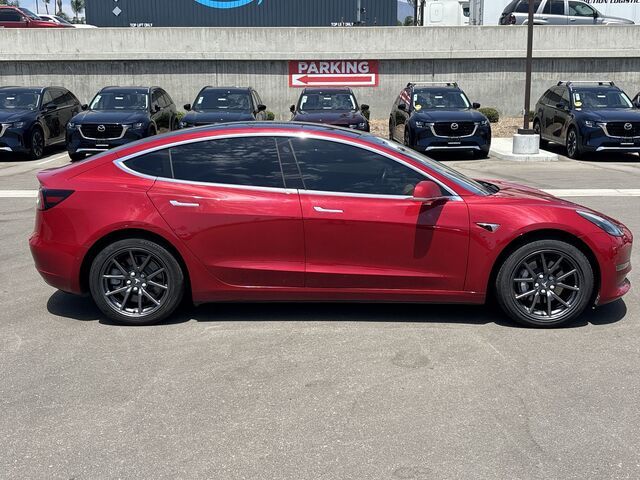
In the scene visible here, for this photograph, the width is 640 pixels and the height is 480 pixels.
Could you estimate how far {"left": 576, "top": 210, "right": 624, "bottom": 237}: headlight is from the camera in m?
5.42

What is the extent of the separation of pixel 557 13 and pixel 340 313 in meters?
26.4

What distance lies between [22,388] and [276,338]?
1.70m

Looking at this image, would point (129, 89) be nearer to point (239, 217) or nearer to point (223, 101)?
point (223, 101)

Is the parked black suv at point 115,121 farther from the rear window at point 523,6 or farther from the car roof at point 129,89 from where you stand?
the rear window at point 523,6

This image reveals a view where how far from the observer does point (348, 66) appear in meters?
25.7

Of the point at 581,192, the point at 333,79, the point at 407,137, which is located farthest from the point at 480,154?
the point at 333,79

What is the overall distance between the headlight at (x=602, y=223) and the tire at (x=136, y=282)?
303 centimetres

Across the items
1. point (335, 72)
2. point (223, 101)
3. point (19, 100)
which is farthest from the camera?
point (335, 72)

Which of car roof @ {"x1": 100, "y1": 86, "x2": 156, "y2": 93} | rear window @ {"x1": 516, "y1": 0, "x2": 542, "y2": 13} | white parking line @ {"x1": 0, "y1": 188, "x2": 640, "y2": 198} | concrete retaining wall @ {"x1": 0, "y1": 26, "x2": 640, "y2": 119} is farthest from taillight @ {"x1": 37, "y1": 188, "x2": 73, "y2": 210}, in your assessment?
rear window @ {"x1": 516, "y1": 0, "x2": 542, "y2": 13}

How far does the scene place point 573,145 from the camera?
17.2m

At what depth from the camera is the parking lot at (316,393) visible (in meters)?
3.55

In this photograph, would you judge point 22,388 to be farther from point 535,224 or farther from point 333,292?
point 535,224

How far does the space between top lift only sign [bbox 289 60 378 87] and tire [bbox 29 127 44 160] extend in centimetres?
1063

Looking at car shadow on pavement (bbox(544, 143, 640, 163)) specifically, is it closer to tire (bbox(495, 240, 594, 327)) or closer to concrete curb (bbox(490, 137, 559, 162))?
concrete curb (bbox(490, 137, 559, 162))
